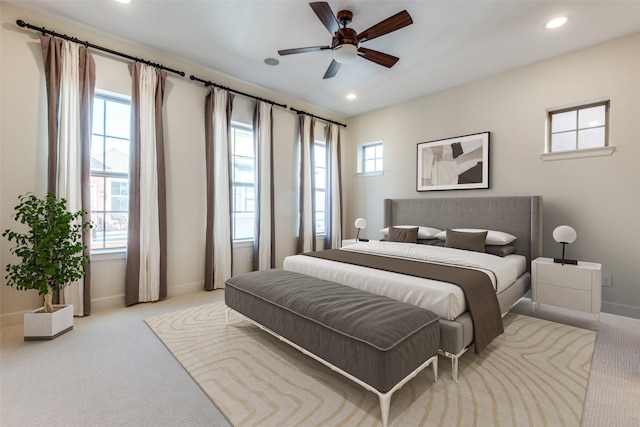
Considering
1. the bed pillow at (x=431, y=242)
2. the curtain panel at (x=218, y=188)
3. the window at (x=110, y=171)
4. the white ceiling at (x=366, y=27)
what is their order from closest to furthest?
the white ceiling at (x=366, y=27), the window at (x=110, y=171), the curtain panel at (x=218, y=188), the bed pillow at (x=431, y=242)

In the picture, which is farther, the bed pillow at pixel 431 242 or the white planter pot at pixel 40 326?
the bed pillow at pixel 431 242

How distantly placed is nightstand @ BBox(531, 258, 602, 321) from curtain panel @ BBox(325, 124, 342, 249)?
3.23 metres

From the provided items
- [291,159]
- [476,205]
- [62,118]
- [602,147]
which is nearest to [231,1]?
[62,118]

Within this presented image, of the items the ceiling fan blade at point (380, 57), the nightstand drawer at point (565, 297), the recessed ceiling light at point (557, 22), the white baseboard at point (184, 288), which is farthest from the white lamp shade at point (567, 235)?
the white baseboard at point (184, 288)

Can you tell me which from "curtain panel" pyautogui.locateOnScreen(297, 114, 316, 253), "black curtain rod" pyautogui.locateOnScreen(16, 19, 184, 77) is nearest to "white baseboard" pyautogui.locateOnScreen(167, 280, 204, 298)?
"curtain panel" pyautogui.locateOnScreen(297, 114, 316, 253)

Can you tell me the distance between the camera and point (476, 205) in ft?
13.2

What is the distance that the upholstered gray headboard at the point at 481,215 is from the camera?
11.4 feet

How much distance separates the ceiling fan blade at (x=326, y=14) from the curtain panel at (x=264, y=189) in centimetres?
216

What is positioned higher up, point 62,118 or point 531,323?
point 62,118

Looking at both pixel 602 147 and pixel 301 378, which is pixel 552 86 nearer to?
pixel 602 147

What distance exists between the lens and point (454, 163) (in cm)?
434

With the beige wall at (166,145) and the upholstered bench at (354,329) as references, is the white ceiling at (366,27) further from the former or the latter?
the upholstered bench at (354,329)

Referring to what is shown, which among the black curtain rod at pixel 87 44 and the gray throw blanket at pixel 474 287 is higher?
the black curtain rod at pixel 87 44

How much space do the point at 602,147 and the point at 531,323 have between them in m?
2.15
